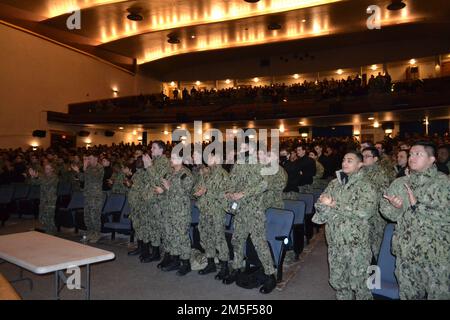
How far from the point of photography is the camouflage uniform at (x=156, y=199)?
5.52 metres

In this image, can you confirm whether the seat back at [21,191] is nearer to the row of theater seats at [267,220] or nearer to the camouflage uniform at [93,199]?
the row of theater seats at [267,220]

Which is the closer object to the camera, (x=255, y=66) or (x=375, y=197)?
(x=375, y=197)

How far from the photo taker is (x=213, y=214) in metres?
5.00

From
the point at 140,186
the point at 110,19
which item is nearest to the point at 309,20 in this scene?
the point at 110,19

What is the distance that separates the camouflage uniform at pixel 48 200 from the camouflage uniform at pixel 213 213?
143 inches

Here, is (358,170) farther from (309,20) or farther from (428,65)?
(428,65)

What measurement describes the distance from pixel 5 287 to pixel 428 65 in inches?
1042

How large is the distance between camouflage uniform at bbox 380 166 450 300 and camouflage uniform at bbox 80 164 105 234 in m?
5.68

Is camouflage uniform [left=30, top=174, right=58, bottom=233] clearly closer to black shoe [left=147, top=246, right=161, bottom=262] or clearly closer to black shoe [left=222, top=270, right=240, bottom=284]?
black shoe [left=147, top=246, right=161, bottom=262]

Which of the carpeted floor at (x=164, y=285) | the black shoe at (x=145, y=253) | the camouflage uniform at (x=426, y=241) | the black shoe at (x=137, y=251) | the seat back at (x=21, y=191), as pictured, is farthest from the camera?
the seat back at (x=21, y=191)

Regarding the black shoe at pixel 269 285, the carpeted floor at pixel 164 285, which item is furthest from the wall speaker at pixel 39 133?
the black shoe at pixel 269 285

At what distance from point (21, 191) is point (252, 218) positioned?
7.76m

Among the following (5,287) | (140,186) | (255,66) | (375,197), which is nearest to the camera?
(5,287)
